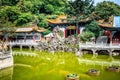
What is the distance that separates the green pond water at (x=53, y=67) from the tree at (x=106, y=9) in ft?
2.81

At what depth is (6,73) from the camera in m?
6.77

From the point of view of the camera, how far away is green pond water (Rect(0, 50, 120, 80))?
→ 6.21 metres

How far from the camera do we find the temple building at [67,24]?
6477 millimetres

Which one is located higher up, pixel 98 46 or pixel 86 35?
pixel 86 35

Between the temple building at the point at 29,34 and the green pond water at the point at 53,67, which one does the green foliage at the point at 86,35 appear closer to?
the green pond water at the point at 53,67

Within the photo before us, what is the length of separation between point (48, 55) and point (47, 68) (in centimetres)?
56

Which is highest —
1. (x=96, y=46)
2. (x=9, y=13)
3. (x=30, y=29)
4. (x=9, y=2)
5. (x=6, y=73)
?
(x=9, y=2)

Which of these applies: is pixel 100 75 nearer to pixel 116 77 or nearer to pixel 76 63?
pixel 116 77

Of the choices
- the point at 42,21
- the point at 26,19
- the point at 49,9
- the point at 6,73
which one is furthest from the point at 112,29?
the point at 6,73

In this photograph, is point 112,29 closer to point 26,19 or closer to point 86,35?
point 86,35

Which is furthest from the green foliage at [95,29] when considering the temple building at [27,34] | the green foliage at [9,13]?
the green foliage at [9,13]

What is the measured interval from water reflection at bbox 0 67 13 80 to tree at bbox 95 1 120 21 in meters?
2.18

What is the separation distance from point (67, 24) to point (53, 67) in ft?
3.17

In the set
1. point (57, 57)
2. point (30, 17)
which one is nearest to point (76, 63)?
point (57, 57)
